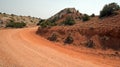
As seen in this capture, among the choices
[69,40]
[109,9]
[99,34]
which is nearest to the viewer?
[99,34]

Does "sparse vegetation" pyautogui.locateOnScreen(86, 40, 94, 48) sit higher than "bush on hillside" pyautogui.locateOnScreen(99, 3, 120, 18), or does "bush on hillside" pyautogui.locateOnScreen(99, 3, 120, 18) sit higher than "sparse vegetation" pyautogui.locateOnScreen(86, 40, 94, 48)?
"bush on hillside" pyautogui.locateOnScreen(99, 3, 120, 18)

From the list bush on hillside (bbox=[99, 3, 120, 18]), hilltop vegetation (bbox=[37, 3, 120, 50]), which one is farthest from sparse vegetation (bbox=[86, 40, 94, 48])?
bush on hillside (bbox=[99, 3, 120, 18])

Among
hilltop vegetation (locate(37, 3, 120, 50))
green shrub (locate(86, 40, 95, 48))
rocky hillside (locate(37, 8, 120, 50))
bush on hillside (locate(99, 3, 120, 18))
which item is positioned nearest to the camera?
rocky hillside (locate(37, 8, 120, 50))

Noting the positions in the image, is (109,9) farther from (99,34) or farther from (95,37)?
(95,37)

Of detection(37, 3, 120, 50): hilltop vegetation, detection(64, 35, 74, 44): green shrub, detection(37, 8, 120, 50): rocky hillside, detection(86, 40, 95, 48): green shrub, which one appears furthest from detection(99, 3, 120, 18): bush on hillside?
detection(86, 40, 95, 48): green shrub

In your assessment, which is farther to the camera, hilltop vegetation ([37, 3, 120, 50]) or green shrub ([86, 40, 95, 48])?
green shrub ([86, 40, 95, 48])

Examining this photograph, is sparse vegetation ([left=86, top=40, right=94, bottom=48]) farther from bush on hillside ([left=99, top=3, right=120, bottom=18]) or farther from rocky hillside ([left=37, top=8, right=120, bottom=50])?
bush on hillside ([left=99, top=3, right=120, bottom=18])

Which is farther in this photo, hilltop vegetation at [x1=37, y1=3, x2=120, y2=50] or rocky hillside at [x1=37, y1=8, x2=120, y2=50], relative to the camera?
hilltop vegetation at [x1=37, y1=3, x2=120, y2=50]

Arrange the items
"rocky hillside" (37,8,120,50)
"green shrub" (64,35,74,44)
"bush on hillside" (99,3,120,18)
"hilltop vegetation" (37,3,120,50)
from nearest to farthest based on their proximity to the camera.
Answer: "rocky hillside" (37,8,120,50)
"hilltop vegetation" (37,3,120,50)
"green shrub" (64,35,74,44)
"bush on hillside" (99,3,120,18)

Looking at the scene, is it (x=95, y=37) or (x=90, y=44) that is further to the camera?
(x=95, y=37)

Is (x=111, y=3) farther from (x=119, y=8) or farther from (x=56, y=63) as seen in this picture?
(x=56, y=63)

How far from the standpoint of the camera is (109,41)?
1591cm

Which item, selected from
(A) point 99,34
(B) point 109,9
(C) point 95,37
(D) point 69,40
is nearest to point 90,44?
(C) point 95,37

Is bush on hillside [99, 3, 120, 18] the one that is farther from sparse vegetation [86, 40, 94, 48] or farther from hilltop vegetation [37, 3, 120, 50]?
sparse vegetation [86, 40, 94, 48]
